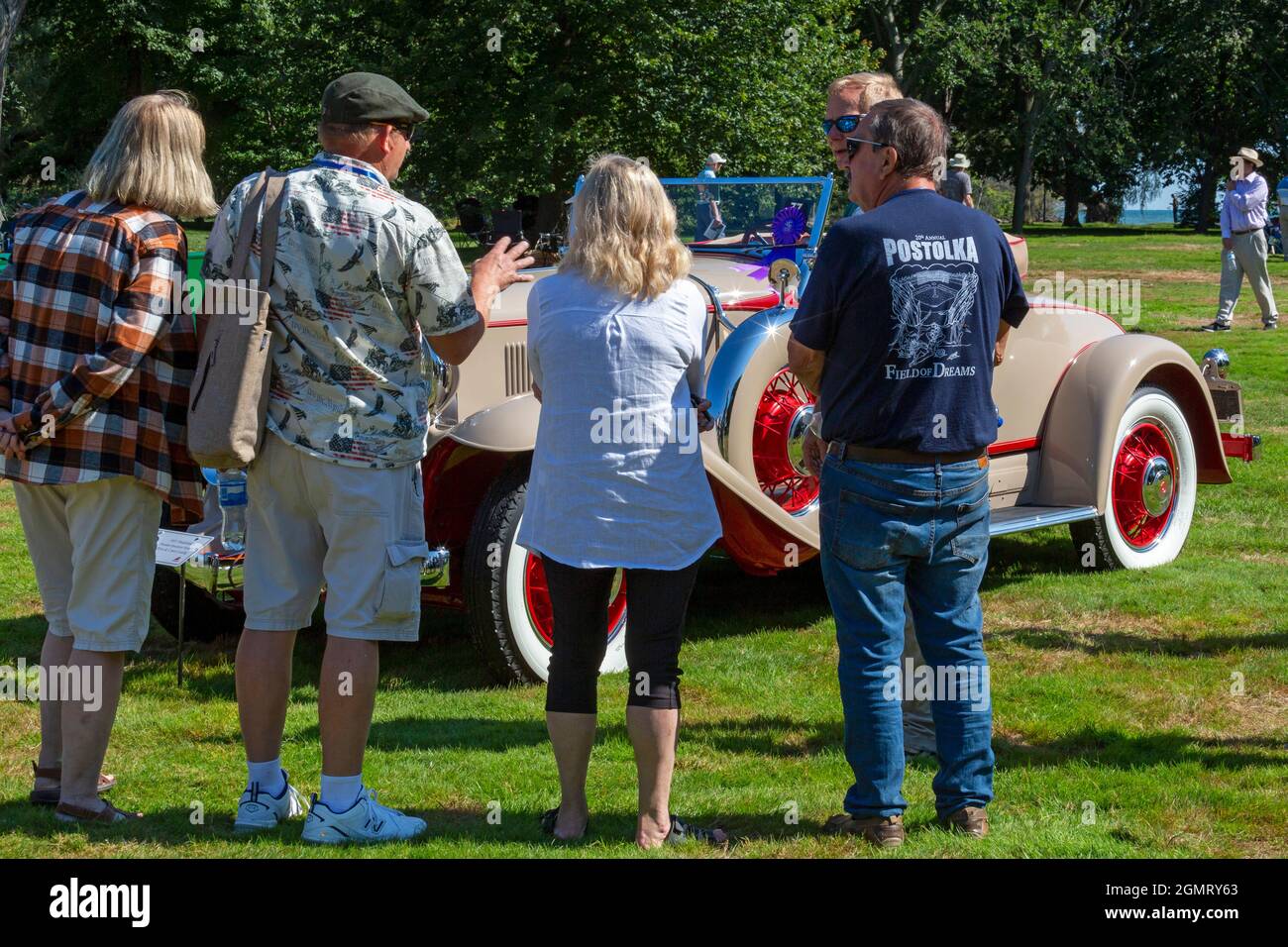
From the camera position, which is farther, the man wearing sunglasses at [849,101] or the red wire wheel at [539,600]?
the red wire wheel at [539,600]

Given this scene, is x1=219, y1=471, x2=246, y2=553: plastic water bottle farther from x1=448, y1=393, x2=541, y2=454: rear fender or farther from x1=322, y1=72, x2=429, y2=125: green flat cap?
x1=322, y1=72, x2=429, y2=125: green flat cap

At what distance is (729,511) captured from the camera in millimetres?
5297

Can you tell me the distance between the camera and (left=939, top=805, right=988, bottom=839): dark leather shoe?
142 inches

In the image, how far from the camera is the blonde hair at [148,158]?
12.0 ft

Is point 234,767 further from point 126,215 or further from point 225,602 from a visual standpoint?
point 126,215

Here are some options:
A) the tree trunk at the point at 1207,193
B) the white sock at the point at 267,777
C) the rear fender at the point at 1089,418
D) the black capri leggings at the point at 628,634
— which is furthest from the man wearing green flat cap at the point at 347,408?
the tree trunk at the point at 1207,193

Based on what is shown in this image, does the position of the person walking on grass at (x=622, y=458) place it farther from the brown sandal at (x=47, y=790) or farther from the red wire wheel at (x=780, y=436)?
the red wire wheel at (x=780, y=436)

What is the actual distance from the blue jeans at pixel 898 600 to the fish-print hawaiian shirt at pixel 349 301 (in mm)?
1064

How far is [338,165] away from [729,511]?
228 centimetres

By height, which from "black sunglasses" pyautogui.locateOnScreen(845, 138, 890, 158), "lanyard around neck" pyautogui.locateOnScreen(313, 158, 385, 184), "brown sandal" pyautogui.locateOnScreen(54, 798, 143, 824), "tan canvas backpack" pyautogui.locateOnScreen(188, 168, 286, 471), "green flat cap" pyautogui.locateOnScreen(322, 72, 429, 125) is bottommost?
"brown sandal" pyautogui.locateOnScreen(54, 798, 143, 824)

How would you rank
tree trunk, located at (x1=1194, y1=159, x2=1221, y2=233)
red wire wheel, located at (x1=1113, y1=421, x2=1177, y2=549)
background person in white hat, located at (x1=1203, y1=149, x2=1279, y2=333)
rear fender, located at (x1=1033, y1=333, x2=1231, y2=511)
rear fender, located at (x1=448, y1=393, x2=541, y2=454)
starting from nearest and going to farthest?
1. rear fender, located at (x1=448, y1=393, x2=541, y2=454)
2. rear fender, located at (x1=1033, y1=333, x2=1231, y2=511)
3. red wire wheel, located at (x1=1113, y1=421, x2=1177, y2=549)
4. background person in white hat, located at (x1=1203, y1=149, x2=1279, y2=333)
5. tree trunk, located at (x1=1194, y1=159, x2=1221, y2=233)

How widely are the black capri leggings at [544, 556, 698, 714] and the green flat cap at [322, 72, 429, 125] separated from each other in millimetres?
1166

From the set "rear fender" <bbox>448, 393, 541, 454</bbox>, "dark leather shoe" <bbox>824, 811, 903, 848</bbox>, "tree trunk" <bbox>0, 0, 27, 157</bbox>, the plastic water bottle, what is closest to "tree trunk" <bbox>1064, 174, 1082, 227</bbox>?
"tree trunk" <bbox>0, 0, 27, 157</bbox>

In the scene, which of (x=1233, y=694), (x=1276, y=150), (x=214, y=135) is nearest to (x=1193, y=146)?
(x=1276, y=150)
